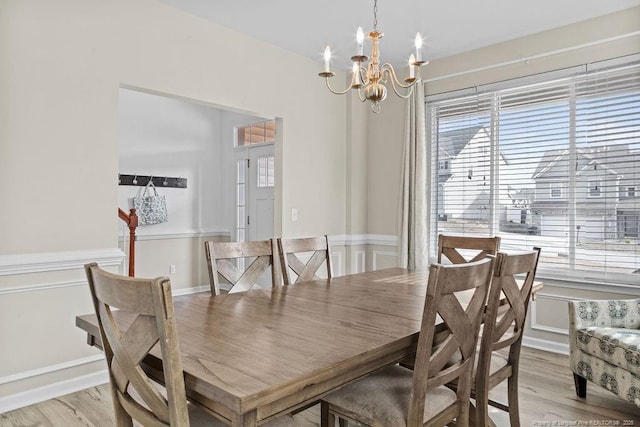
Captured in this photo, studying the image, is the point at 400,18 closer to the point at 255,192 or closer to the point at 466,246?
the point at 466,246

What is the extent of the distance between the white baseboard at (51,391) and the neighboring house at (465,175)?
10.7ft

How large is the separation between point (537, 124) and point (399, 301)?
250 centimetres

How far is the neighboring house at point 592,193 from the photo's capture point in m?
3.17

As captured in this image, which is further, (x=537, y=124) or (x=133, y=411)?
(x=537, y=124)

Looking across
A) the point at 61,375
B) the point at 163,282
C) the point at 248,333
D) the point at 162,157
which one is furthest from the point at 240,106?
the point at 163,282

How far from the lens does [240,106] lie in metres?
3.67

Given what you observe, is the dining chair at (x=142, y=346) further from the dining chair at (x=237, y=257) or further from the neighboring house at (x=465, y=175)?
the neighboring house at (x=465, y=175)

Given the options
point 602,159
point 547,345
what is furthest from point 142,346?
point 602,159

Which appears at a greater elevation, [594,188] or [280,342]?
[594,188]

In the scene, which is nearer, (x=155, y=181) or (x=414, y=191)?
(x=414, y=191)

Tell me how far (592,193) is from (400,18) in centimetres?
205

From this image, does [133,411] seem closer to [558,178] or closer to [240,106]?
[240,106]

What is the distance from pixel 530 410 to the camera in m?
2.46

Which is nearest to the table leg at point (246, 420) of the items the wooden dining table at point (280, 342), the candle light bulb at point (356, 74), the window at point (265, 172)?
the wooden dining table at point (280, 342)
